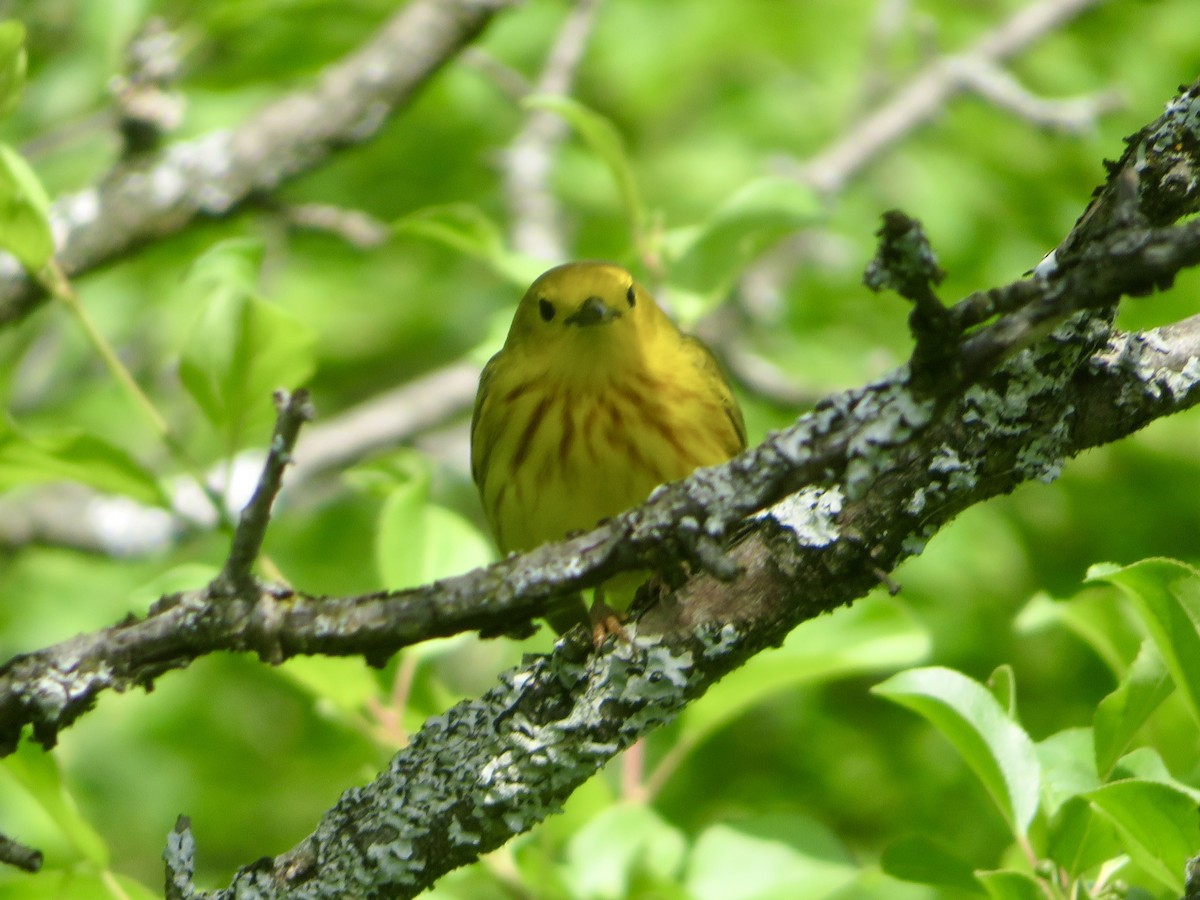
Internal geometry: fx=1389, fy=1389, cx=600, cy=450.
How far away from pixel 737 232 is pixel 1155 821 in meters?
1.52

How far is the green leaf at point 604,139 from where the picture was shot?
2.77m

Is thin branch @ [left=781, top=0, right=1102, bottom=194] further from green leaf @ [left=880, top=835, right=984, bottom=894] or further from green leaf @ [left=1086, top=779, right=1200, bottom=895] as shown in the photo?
green leaf @ [left=1086, top=779, right=1200, bottom=895]

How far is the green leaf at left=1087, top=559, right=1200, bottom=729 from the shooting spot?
1.72m

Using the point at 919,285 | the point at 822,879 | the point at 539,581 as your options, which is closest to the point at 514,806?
the point at 539,581

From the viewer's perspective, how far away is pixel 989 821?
4.10 meters

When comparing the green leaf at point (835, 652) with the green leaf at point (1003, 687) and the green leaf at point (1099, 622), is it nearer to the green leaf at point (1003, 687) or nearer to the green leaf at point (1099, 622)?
the green leaf at point (1099, 622)

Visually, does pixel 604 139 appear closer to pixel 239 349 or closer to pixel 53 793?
pixel 239 349

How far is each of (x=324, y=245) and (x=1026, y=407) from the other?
4677 mm

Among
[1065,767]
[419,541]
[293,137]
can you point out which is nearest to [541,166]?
[293,137]

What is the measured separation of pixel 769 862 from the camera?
7.85 ft

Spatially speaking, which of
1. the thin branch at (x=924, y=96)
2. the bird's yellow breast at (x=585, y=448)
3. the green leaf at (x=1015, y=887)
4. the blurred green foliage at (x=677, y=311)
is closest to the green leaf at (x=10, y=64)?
the blurred green foliage at (x=677, y=311)

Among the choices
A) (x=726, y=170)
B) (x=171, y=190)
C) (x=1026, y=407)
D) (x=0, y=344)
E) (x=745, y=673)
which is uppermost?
(x=0, y=344)

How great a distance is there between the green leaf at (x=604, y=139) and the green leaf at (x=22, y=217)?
0.93m

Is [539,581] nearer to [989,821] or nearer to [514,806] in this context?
[514,806]
